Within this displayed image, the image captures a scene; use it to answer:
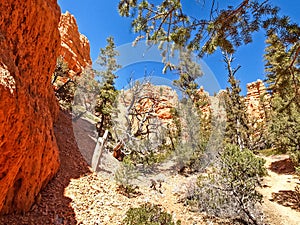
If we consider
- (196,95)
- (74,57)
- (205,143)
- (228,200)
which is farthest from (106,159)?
(74,57)

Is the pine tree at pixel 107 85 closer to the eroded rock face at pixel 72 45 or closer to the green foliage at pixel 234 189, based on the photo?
the green foliage at pixel 234 189

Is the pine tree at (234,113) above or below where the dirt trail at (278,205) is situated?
above

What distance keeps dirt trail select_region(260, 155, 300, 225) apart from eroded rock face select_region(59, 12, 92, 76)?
92.7ft

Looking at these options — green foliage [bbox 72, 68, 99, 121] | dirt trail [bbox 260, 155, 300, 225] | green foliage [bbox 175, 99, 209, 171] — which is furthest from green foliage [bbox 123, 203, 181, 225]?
green foliage [bbox 72, 68, 99, 121]

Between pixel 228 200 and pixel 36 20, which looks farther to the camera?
pixel 228 200

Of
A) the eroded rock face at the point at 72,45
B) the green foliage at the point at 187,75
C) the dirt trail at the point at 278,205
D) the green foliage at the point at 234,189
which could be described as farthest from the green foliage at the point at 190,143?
the eroded rock face at the point at 72,45

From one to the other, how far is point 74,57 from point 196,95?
79.1 feet

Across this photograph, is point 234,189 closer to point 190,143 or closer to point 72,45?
point 190,143

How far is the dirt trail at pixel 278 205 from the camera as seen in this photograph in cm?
669

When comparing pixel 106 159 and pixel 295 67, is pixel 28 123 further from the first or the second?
pixel 106 159

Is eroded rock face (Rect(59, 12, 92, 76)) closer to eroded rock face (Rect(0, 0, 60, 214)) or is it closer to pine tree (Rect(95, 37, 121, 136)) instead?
pine tree (Rect(95, 37, 121, 136))

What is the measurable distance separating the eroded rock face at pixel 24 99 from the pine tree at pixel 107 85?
6656 millimetres

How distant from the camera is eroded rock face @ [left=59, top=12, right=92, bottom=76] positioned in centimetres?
3184

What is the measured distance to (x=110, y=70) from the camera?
15312 millimetres
